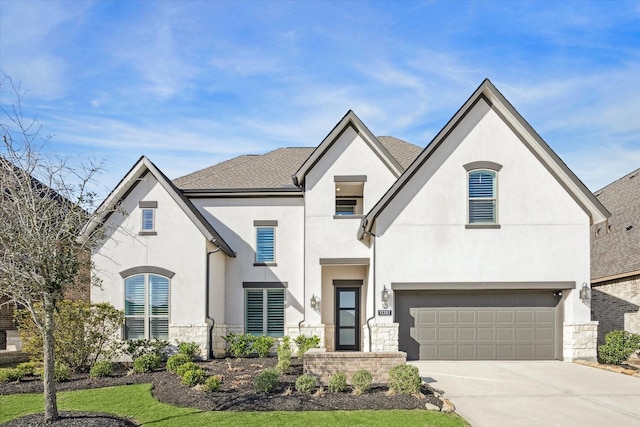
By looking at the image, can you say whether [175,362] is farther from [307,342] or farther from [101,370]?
[307,342]

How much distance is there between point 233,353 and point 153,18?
10347 millimetres

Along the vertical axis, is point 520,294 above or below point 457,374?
above

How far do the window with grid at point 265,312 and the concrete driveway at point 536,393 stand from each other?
5712mm

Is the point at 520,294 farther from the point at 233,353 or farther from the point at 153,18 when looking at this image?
the point at 153,18

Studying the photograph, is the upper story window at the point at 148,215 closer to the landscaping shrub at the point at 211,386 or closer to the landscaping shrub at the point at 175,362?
the landscaping shrub at the point at 175,362

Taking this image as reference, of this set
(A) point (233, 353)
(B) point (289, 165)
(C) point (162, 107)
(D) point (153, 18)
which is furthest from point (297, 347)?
(D) point (153, 18)

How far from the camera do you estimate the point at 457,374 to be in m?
13.4

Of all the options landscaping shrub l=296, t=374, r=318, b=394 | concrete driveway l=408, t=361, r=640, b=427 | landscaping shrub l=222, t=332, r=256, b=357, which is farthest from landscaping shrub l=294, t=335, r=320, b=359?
landscaping shrub l=296, t=374, r=318, b=394

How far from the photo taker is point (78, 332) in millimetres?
→ 13812

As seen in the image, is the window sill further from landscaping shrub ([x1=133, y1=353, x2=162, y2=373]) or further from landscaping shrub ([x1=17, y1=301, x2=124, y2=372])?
landscaping shrub ([x1=17, y1=301, x2=124, y2=372])

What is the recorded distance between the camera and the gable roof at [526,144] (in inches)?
612

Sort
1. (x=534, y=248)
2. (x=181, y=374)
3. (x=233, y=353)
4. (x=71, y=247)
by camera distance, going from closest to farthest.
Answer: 1. (x=71, y=247)
2. (x=181, y=374)
3. (x=534, y=248)
4. (x=233, y=353)

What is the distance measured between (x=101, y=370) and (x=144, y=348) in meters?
2.28

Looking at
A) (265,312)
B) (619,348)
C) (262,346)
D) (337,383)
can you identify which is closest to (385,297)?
(262,346)
